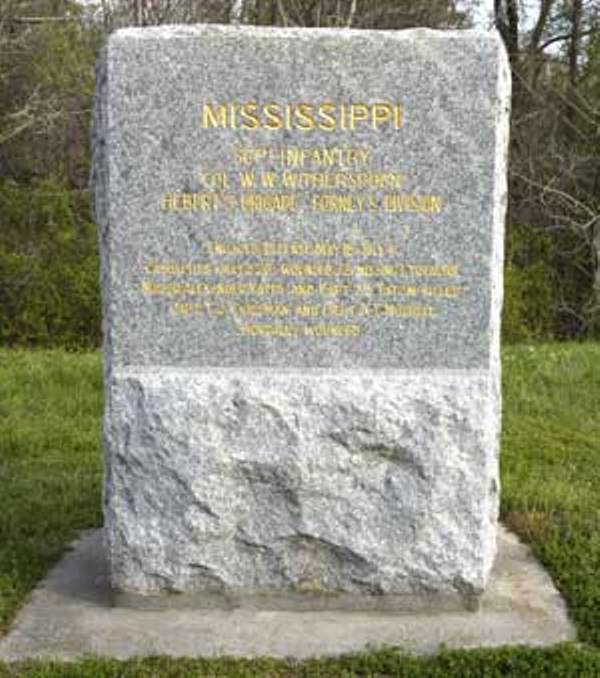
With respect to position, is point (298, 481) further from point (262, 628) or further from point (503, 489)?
point (503, 489)

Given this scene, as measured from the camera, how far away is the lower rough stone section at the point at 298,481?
Result: 12.1 ft

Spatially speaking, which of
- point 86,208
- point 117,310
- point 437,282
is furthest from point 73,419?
point 86,208

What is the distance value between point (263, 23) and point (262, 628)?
1122 cm

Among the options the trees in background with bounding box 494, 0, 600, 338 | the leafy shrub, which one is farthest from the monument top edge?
A: the trees in background with bounding box 494, 0, 600, 338

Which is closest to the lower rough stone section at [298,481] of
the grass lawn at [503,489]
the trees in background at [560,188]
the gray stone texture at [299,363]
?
the gray stone texture at [299,363]

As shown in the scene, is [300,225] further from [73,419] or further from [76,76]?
[76,76]

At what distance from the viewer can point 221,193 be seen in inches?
145

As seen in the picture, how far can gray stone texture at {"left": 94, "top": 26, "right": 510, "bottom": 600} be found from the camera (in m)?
3.64

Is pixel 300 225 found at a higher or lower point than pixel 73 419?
higher

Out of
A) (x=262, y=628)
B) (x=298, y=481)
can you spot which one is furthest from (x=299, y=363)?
(x=262, y=628)

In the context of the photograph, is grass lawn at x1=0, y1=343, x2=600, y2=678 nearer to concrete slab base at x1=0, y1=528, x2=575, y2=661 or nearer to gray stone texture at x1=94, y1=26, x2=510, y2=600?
concrete slab base at x1=0, y1=528, x2=575, y2=661

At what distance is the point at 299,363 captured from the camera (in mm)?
3756

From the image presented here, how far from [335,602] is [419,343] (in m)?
0.99

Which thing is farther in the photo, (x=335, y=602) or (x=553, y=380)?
(x=553, y=380)
